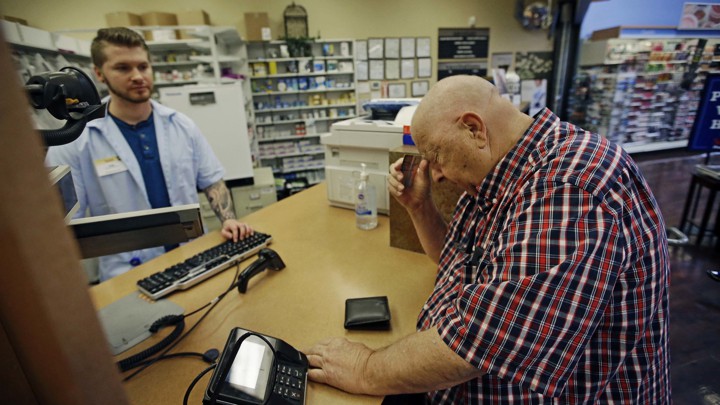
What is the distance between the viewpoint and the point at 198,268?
125 cm

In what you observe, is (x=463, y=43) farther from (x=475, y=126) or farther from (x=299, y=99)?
(x=475, y=126)

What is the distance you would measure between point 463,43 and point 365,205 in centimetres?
573

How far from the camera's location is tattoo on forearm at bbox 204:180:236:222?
6.31ft

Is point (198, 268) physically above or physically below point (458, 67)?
below

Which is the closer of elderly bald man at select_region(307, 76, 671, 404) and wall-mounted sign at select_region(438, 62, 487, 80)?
elderly bald man at select_region(307, 76, 671, 404)

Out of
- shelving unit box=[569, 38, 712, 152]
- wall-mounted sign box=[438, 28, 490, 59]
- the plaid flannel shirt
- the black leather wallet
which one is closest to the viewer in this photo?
the plaid flannel shirt

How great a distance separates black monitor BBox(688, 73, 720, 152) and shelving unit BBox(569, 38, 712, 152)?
3820 mm

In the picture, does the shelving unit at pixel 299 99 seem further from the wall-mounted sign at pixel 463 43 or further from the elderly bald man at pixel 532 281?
the elderly bald man at pixel 532 281

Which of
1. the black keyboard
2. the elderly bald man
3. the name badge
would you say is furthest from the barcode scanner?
the name badge

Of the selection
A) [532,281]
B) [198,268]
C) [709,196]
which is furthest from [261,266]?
[709,196]

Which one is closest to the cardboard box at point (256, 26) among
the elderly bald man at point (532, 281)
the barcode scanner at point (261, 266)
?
the barcode scanner at point (261, 266)

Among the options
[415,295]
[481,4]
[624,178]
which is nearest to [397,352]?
[415,295]

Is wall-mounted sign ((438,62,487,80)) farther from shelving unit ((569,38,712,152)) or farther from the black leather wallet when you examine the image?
the black leather wallet

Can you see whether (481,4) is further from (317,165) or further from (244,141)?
(244,141)
